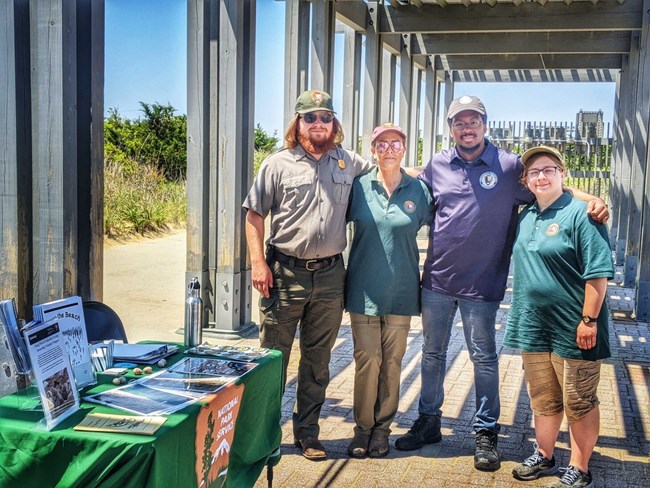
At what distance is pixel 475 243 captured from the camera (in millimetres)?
3824

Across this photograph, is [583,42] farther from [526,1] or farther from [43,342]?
[43,342]

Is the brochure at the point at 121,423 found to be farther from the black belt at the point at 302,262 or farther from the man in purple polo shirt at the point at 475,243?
the man in purple polo shirt at the point at 475,243

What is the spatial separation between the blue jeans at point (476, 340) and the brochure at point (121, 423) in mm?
2042

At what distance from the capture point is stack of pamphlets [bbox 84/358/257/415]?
240 cm

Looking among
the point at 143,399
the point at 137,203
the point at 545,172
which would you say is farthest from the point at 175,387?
the point at 137,203

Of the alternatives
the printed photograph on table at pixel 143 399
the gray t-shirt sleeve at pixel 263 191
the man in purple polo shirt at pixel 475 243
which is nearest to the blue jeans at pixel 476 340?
the man in purple polo shirt at pixel 475 243

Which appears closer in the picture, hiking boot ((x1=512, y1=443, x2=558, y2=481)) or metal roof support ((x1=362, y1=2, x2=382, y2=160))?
hiking boot ((x1=512, y1=443, x2=558, y2=481))

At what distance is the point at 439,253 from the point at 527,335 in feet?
2.13

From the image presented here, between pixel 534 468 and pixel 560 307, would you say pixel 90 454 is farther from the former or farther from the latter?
pixel 534 468

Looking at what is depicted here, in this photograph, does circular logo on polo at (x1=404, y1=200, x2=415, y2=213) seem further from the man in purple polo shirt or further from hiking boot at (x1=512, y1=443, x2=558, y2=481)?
hiking boot at (x1=512, y1=443, x2=558, y2=481)

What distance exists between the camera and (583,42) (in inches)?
456

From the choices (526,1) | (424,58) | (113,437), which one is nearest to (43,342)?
(113,437)

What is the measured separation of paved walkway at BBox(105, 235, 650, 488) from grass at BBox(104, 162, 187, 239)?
8.05 meters

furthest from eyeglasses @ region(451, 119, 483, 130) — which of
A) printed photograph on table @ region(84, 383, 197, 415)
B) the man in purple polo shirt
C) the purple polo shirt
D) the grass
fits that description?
the grass
